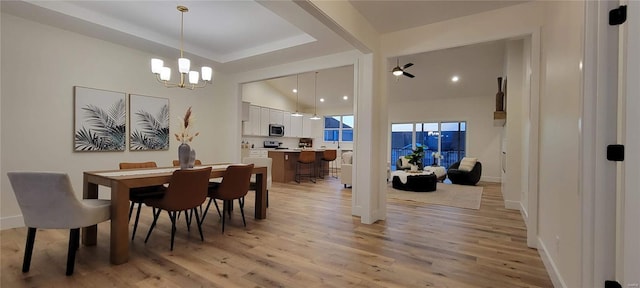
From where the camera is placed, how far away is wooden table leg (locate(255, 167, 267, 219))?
12.1ft

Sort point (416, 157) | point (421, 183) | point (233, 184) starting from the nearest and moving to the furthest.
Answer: point (233, 184)
point (421, 183)
point (416, 157)

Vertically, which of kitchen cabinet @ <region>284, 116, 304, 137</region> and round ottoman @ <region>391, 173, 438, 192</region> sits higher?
kitchen cabinet @ <region>284, 116, 304, 137</region>

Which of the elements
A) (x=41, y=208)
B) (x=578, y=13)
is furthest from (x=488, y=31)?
(x=41, y=208)

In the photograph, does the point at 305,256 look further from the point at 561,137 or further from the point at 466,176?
the point at 466,176

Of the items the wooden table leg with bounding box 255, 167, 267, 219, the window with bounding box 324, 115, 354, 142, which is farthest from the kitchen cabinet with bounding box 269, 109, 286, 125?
the wooden table leg with bounding box 255, 167, 267, 219

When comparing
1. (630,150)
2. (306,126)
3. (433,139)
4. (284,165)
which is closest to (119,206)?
(630,150)

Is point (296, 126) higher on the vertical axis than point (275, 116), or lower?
lower

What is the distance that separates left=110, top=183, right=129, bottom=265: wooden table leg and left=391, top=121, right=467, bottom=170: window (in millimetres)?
8459

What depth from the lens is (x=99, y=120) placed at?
405 centimetres

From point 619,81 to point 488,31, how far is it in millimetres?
1988

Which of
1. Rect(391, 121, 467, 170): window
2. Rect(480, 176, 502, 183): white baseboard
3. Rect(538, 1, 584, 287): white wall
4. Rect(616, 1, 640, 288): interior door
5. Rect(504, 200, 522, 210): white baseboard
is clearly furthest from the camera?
Rect(391, 121, 467, 170): window

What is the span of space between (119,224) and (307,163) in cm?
506

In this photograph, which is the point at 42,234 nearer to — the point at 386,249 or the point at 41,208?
the point at 41,208

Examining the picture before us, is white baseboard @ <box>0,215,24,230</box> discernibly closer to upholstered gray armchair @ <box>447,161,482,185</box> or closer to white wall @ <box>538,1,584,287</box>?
white wall @ <box>538,1,584,287</box>
